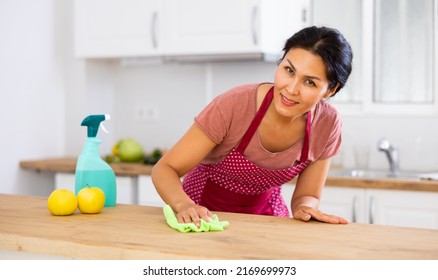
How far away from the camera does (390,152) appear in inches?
140

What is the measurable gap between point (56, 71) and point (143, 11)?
0.75 metres

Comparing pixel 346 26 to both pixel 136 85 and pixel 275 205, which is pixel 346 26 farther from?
pixel 275 205

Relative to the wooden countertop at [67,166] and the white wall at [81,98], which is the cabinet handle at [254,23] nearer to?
the white wall at [81,98]

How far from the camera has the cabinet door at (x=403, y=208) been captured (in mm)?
3072

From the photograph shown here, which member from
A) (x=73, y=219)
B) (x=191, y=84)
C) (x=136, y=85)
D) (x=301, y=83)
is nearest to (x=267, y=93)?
(x=301, y=83)

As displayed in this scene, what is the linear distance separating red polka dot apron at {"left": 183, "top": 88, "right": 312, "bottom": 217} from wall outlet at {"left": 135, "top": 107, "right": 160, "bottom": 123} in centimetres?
183

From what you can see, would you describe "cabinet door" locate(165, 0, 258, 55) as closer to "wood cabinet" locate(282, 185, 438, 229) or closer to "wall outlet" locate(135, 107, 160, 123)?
"wall outlet" locate(135, 107, 160, 123)

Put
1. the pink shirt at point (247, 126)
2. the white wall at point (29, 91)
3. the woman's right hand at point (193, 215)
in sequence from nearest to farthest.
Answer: the woman's right hand at point (193, 215) < the pink shirt at point (247, 126) < the white wall at point (29, 91)

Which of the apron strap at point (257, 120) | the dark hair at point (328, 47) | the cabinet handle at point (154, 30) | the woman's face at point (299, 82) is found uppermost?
the cabinet handle at point (154, 30)

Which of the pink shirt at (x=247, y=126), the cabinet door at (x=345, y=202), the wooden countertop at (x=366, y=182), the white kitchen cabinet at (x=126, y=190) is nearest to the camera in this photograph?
the pink shirt at (x=247, y=126)

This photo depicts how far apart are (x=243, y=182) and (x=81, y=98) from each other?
215 cm

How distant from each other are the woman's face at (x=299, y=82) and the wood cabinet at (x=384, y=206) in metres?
1.25

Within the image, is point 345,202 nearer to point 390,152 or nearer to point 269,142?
point 390,152

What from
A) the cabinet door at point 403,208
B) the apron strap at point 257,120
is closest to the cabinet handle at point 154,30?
the cabinet door at point 403,208
